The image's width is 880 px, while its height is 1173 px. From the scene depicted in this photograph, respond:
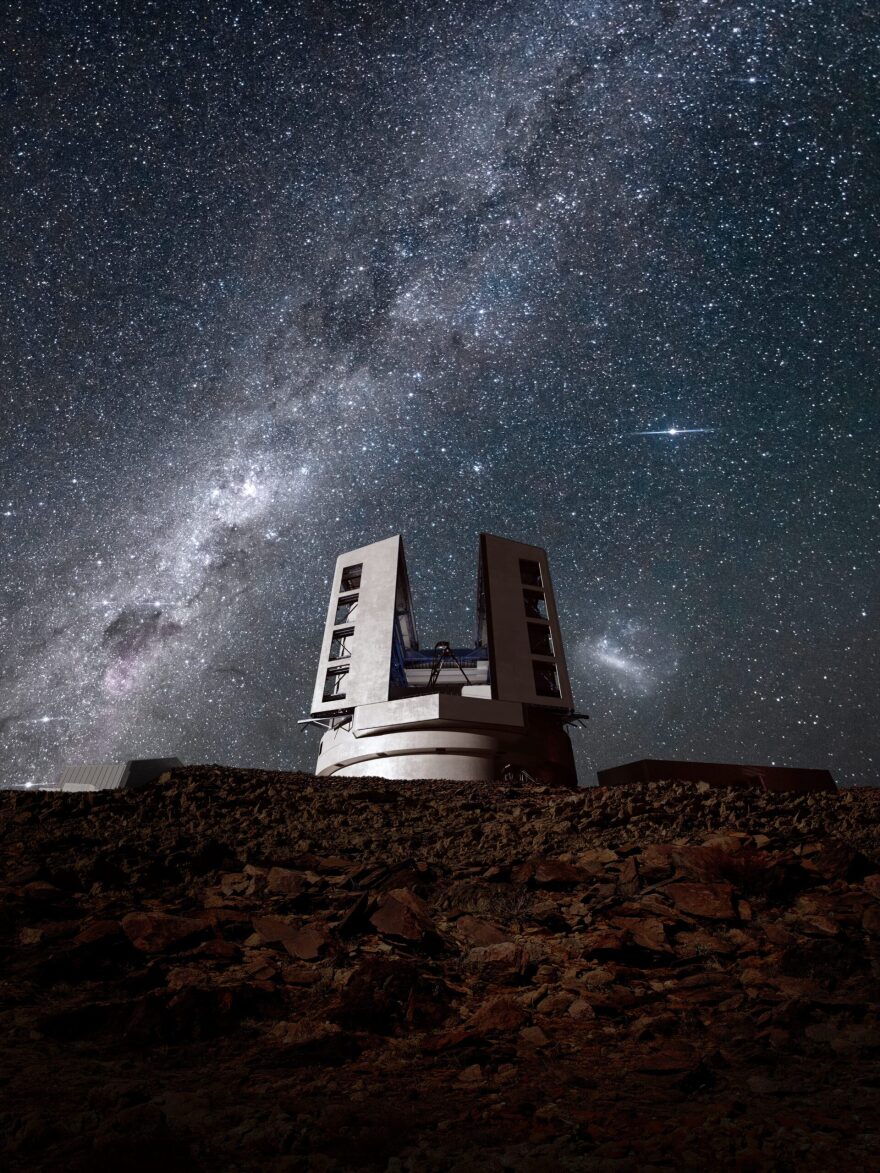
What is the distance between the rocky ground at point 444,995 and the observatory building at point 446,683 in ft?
41.3

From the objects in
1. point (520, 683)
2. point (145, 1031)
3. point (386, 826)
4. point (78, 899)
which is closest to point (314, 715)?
point (520, 683)

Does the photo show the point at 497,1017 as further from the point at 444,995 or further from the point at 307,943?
the point at 307,943

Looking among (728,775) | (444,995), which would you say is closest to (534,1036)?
(444,995)

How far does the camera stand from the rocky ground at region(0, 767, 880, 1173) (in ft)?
11.1

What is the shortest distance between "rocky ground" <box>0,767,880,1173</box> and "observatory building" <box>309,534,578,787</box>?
1260cm

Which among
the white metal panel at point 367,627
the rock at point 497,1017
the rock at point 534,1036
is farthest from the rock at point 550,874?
the white metal panel at point 367,627

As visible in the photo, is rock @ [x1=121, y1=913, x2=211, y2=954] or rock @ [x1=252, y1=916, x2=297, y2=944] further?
rock @ [x1=252, y1=916, x2=297, y2=944]

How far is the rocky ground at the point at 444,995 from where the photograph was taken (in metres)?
3.40

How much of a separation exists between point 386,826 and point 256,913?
4.33m

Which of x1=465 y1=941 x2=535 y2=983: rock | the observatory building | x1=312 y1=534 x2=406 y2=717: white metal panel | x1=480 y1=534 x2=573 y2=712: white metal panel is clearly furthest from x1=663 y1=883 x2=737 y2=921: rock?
x1=312 y1=534 x2=406 y2=717: white metal panel

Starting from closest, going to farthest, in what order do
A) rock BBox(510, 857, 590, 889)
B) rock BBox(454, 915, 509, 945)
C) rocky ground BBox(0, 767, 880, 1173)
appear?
rocky ground BBox(0, 767, 880, 1173) → rock BBox(454, 915, 509, 945) → rock BBox(510, 857, 590, 889)

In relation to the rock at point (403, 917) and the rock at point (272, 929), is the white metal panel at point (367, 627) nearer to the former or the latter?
the rock at point (403, 917)

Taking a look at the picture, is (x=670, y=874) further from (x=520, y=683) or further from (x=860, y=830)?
(x=520, y=683)

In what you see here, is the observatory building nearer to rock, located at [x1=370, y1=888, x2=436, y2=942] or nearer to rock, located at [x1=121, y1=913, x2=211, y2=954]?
rock, located at [x1=370, y1=888, x2=436, y2=942]
